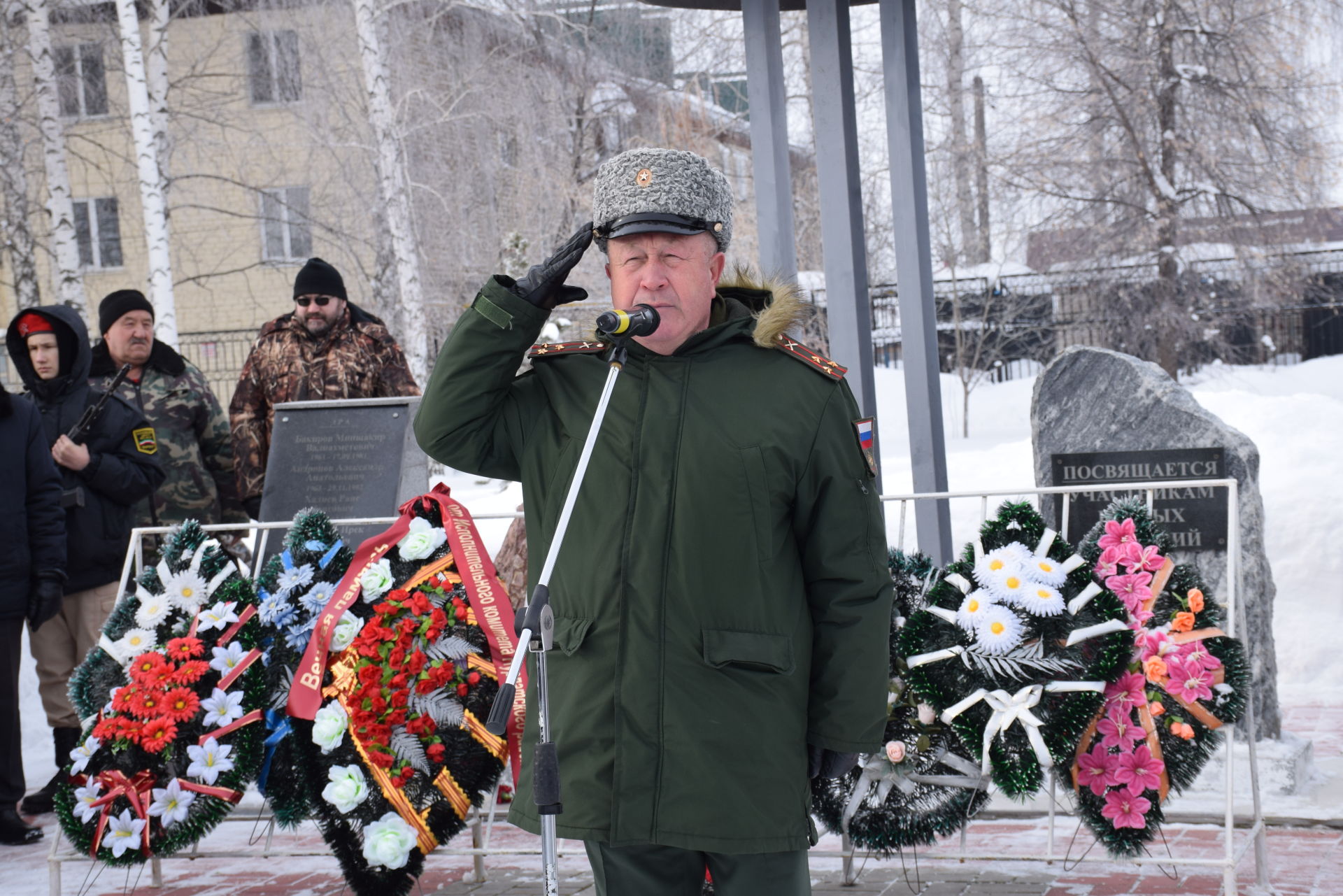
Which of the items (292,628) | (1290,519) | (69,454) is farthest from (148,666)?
(1290,519)

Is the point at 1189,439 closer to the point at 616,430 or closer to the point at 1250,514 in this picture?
the point at 1250,514

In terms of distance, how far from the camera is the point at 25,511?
5.70 metres

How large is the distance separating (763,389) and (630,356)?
→ 0.87ft

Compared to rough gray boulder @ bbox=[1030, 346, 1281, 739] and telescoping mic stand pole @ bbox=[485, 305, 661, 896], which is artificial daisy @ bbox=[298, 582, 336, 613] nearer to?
telescoping mic stand pole @ bbox=[485, 305, 661, 896]

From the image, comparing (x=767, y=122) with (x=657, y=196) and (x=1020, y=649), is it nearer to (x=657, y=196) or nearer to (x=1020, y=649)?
(x=1020, y=649)

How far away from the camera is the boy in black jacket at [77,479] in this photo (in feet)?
19.8

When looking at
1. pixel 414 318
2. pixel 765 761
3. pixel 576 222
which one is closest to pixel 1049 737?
pixel 765 761

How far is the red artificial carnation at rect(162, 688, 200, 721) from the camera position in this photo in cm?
421

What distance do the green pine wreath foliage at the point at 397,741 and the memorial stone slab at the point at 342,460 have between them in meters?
2.15

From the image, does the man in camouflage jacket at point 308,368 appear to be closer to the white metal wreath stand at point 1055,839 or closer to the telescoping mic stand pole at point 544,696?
the white metal wreath stand at point 1055,839

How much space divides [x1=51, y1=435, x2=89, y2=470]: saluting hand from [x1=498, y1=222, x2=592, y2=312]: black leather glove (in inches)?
162

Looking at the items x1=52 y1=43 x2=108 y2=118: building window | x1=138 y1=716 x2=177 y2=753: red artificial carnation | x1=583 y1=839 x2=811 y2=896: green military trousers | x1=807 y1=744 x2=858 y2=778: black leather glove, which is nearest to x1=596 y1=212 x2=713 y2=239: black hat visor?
x1=807 y1=744 x2=858 y2=778: black leather glove

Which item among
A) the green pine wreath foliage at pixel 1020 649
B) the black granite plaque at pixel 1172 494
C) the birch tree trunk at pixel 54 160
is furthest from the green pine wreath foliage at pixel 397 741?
the birch tree trunk at pixel 54 160

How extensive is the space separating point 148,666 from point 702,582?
8.38 ft
